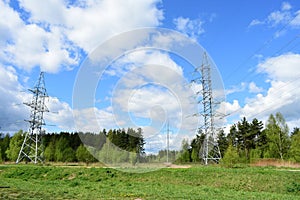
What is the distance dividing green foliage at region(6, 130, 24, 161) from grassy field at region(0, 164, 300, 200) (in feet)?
87.8

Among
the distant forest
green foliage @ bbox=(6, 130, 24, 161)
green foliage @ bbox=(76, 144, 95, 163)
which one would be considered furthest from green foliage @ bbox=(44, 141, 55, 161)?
green foliage @ bbox=(76, 144, 95, 163)

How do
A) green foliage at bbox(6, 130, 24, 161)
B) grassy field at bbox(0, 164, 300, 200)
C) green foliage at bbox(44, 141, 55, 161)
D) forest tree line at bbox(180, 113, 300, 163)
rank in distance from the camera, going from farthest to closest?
1. green foliage at bbox(44, 141, 55, 161)
2. green foliage at bbox(6, 130, 24, 161)
3. forest tree line at bbox(180, 113, 300, 163)
4. grassy field at bbox(0, 164, 300, 200)

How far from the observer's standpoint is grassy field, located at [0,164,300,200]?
1819 centimetres

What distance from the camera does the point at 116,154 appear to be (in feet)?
183

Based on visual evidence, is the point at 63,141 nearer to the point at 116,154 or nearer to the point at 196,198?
the point at 116,154

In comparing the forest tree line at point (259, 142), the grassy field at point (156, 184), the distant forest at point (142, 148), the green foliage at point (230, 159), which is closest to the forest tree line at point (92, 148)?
the distant forest at point (142, 148)

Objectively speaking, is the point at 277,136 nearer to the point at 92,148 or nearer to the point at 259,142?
the point at 259,142

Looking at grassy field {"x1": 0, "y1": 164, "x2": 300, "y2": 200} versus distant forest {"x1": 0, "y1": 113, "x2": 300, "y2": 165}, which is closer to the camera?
grassy field {"x1": 0, "y1": 164, "x2": 300, "y2": 200}

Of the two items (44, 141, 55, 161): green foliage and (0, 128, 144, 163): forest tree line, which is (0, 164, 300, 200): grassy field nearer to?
(0, 128, 144, 163): forest tree line

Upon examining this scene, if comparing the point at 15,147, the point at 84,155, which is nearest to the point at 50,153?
the point at 15,147

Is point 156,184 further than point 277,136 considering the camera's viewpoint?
No

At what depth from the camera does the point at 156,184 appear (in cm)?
2564

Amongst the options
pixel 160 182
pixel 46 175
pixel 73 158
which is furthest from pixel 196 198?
pixel 73 158

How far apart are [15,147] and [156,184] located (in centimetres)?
4942
